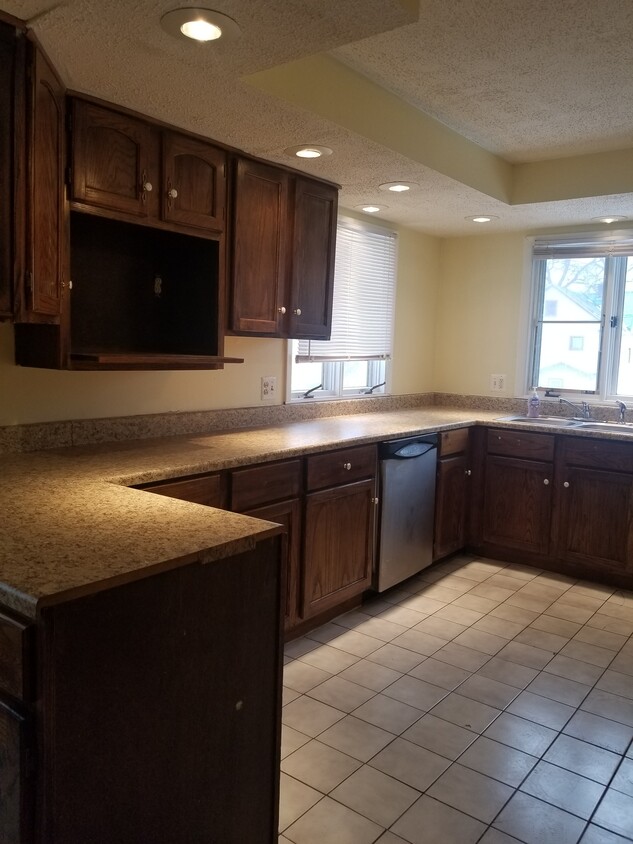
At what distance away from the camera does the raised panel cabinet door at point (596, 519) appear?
11.9ft

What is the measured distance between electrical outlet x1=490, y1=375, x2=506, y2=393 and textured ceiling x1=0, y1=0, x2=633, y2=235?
1.26 meters

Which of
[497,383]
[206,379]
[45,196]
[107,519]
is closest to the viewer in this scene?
[107,519]

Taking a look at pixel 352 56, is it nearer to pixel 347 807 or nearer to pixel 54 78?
pixel 54 78

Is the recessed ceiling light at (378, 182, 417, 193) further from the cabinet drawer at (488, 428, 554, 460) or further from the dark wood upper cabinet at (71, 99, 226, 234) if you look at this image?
the cabinet drawer at (488, 428, 554, 460)

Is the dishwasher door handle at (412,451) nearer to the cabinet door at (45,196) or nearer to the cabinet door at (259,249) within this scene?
the cabinet door at (259,249)

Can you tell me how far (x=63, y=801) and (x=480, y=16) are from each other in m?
2.43

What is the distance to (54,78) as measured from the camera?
198 centimetres

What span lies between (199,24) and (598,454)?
2.99 meters

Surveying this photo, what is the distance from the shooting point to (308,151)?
2.79 m

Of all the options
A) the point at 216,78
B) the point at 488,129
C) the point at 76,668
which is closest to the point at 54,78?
the point at 216,78

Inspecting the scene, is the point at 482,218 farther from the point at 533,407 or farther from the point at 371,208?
the point at 533,407

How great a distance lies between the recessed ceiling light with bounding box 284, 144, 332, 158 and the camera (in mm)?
2732

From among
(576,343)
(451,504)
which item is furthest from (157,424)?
(576,343)

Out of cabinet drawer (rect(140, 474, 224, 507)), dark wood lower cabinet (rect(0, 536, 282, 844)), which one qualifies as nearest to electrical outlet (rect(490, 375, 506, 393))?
cabinet drawer (rect(140, 474, 224, 507))
